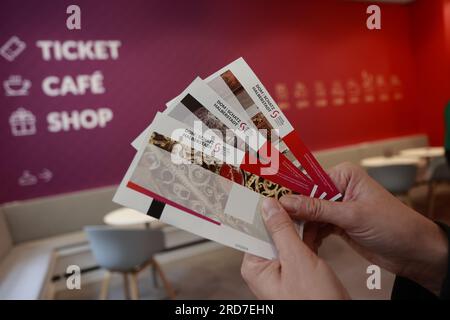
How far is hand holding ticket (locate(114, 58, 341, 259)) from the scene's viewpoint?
0.68m

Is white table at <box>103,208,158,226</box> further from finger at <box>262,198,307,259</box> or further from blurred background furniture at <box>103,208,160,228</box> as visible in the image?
finger at <box>262,198,307,259</box>

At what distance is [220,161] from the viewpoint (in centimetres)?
71

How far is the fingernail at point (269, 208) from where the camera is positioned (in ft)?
2.32

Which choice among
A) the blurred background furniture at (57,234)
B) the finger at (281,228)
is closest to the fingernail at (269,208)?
the finger at (281,228)

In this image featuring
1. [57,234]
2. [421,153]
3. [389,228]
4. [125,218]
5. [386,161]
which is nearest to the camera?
[389,228]

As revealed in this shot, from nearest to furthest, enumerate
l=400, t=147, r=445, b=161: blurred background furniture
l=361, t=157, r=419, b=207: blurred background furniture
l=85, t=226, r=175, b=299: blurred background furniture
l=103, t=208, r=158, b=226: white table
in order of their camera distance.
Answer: l=85, t=226, r=175, b=299: blurred background furniture < l=103, t=208, r=158, b=226: white table < l=361, t=157, r=419, b=207: blurred background furniture < l=400, t=147, r=445, b=161: blurred background furniture

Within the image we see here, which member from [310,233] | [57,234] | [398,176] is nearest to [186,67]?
[310,233]

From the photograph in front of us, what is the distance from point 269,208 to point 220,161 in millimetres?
144

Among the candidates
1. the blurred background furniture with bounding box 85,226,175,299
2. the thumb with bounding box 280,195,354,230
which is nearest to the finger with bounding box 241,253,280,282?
the thumb with bounding box 280,195,354,230

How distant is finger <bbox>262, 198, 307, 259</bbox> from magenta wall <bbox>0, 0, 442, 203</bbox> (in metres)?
0.36

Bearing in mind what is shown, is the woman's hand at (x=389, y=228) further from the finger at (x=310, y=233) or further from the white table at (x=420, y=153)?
the white table at (x=420, y=153)

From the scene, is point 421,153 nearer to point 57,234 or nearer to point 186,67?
point 186,67

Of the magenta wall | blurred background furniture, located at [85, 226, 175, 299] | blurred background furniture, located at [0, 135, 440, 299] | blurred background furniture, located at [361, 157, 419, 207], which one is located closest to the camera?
the magenta wall

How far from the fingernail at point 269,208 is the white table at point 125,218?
217 centimetres
